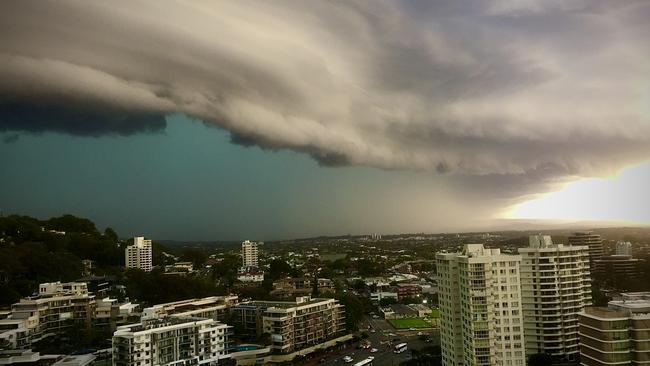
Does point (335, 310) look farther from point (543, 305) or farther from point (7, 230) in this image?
point (7, 230)

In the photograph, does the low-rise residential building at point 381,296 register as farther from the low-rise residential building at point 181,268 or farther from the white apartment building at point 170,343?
the white apartment building at point 170,343

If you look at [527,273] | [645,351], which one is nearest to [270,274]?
[527,273]

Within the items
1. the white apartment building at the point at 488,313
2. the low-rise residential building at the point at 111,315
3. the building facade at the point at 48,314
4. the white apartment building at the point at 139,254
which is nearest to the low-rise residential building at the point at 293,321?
the low-rise residential building at the point at 111,315

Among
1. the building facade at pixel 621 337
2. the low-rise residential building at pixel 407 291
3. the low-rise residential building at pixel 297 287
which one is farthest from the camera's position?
the low-rise residential building at pixel 407 291

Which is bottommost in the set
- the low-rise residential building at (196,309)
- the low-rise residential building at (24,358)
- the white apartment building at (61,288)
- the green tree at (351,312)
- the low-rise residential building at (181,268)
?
the green tree at (351,312)

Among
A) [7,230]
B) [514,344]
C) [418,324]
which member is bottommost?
[418,324]

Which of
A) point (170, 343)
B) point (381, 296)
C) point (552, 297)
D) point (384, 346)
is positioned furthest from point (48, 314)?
point (381, 296)
